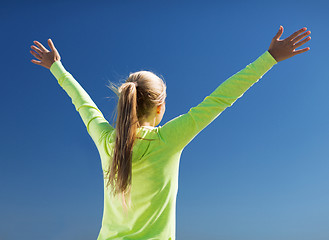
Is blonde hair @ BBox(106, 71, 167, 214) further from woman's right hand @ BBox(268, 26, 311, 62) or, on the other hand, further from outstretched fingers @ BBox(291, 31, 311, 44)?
outstretched fingers @ BBox(291, 31, 311, 44)

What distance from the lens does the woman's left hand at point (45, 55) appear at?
128 inches

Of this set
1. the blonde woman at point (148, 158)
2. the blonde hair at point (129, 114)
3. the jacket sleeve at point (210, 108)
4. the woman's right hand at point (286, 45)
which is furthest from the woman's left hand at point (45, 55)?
the woman's right hand at point (286, 45)

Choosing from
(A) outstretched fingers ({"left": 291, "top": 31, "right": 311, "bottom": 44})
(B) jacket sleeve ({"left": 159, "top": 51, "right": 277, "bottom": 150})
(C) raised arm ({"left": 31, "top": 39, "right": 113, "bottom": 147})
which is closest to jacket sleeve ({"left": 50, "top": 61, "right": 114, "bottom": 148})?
(C) raised arm ({"left": 31, "top": 39, "right": 113, "bottom": 147})

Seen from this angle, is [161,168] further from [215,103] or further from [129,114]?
[215,103]

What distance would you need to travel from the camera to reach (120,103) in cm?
246

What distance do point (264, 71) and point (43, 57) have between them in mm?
2001

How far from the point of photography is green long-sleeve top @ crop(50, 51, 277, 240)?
2.24 meters

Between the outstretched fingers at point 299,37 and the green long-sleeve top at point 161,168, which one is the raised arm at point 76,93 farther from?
the outstretched fingers at point 299,37

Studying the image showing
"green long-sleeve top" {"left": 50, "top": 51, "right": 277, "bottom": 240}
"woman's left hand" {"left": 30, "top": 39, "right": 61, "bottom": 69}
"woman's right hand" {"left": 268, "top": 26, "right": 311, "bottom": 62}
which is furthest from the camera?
"woman's left hand" {"left": 30, "top": 39, "right": 61, "bottom": 69}

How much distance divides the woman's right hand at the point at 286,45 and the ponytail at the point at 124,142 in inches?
39.2

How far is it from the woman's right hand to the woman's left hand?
1.88m

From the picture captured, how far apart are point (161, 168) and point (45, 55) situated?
5.67 feet

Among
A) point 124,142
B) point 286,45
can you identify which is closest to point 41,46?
point 124,142

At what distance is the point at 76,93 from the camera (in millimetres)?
2891
